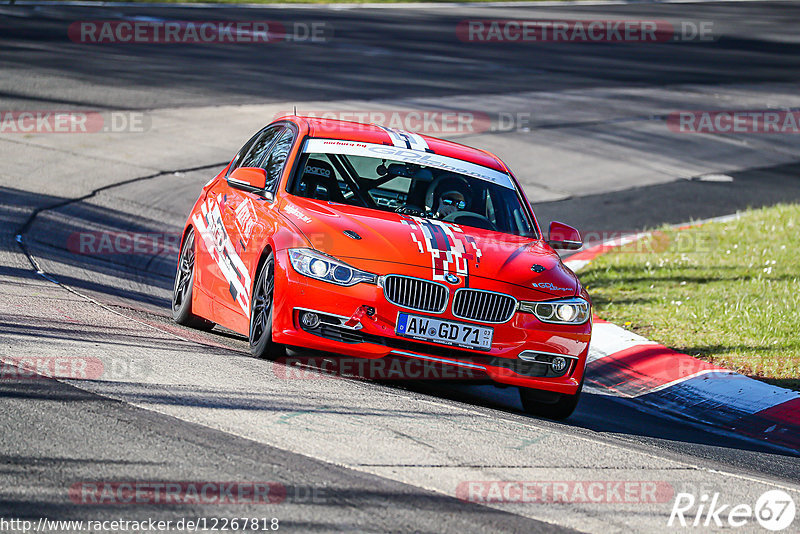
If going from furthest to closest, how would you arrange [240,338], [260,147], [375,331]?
1. [260,147]
2. [240,338]
3. [375,331]

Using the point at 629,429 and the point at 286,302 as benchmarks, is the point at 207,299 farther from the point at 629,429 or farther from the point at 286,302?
the point at 629,429

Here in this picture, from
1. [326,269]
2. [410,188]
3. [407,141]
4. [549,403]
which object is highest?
[407,141]

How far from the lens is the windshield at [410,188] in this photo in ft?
26.1

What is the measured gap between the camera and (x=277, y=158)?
8.48m

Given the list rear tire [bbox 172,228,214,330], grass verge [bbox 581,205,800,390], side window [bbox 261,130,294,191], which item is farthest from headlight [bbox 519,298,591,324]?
rear tire [bbox 172,228,214,330]

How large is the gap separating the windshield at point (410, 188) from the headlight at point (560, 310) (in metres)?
1.03

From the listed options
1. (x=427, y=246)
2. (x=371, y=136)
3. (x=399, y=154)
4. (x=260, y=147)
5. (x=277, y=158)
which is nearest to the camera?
(x=427, y=246)

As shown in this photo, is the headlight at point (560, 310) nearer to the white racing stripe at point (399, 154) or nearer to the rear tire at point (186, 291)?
the white racing stripe at point (399, 154)

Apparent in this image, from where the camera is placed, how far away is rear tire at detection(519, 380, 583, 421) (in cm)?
728

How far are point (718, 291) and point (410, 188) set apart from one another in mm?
4488

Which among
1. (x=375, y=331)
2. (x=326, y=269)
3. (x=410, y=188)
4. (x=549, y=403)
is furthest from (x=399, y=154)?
(x=549, y=403)

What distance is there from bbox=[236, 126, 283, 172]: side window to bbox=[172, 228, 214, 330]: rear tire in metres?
0.73

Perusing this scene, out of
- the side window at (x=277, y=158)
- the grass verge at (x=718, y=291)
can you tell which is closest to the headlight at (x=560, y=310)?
the side window at (x=277, y=158)

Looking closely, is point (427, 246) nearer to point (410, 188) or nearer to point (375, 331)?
point (375, 331)
